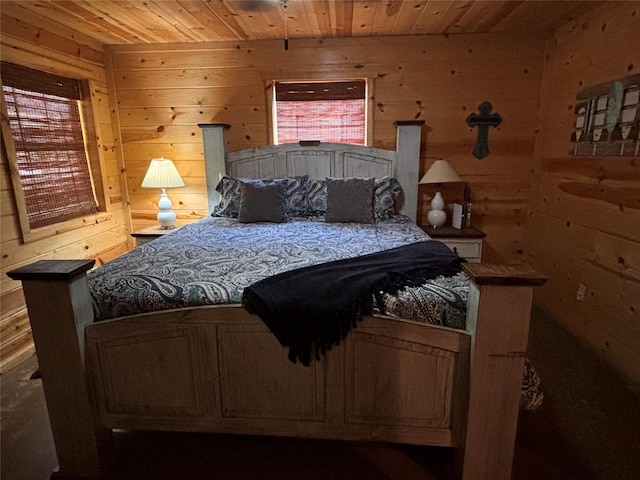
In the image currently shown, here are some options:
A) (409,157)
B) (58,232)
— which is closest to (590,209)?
(409,157)

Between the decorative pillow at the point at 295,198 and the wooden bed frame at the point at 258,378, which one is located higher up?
the decorative pillow at the point at 295,198

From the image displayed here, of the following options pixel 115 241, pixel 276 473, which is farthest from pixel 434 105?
pixel 115 241

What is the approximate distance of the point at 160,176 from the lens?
10.3 feet

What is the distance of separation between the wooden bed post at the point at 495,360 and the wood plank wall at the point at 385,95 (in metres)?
2.28

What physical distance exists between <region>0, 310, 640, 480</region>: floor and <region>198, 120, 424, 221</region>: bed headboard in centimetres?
185

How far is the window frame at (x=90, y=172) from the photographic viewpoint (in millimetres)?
2342

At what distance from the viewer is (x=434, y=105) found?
3.20m

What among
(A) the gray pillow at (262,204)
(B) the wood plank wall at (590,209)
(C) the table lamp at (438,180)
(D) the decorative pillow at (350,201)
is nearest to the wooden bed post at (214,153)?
(A) the gray pillow at (262,204)

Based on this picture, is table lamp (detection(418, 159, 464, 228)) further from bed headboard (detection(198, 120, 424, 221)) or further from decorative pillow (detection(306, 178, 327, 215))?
decorative pillow (detection(306, 178, 327, 215))

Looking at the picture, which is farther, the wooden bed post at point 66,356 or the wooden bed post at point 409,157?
the wooden bed post at point 409,157

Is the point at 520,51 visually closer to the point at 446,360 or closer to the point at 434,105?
the point at 434,105

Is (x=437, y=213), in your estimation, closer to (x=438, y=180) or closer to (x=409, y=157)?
(x=438, y=180)

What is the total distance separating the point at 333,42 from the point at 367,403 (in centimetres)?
289

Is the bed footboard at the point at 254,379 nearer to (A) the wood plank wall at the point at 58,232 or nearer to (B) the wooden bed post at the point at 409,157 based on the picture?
(A) the wood plank wall at the point at 58,232
